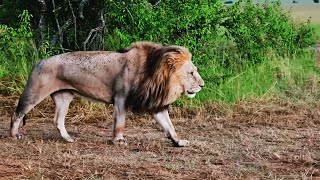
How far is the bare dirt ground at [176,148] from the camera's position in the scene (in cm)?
554

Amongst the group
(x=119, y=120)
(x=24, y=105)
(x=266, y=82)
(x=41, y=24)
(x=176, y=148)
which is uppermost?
(x=41, y=24)

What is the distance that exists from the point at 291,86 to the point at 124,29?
2421mm

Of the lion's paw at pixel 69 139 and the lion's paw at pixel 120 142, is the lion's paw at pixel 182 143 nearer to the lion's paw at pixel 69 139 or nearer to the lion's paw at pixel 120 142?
the lion's paw at pixel 120 142

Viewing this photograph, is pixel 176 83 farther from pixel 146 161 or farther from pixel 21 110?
pixel 21 110

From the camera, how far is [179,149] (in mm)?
6621

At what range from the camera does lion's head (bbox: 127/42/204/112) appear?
673 centimetres

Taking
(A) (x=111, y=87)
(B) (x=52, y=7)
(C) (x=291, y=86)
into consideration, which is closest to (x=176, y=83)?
(A) (x=111, y=87)

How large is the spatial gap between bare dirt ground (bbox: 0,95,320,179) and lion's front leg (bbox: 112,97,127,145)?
0.11m

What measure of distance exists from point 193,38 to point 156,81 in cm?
332

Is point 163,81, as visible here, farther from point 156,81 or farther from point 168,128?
point 168,128

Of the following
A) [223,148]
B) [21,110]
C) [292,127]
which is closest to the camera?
[223,148]

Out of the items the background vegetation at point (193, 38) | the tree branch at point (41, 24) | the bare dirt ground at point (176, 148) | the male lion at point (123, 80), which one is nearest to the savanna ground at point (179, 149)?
the bare dirt ground at point (176, 148)

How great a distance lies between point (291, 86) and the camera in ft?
31.9

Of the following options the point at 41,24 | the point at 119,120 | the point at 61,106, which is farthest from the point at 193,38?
the point at 119,120
